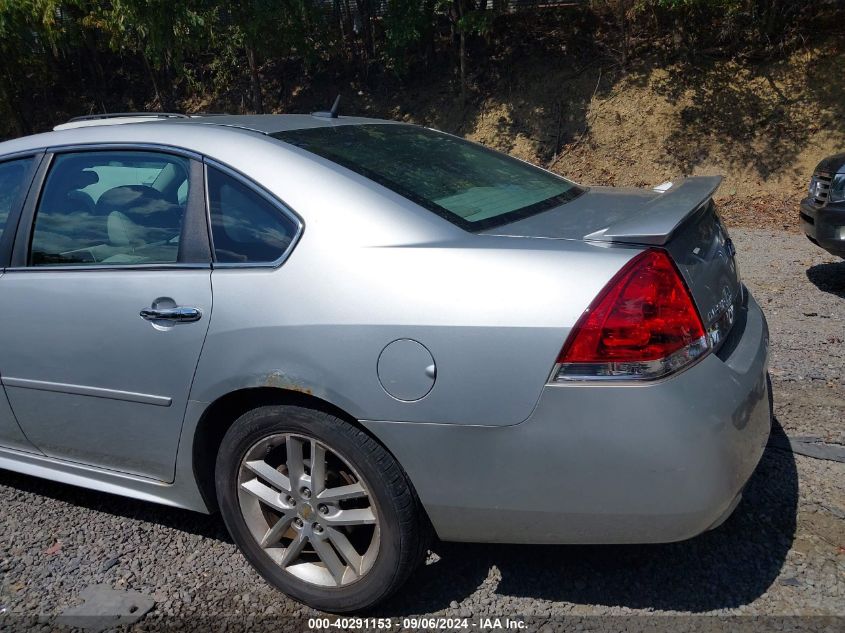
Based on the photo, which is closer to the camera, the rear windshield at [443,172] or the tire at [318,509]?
the tire at [318,509]

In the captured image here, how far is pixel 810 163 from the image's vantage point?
400 inches

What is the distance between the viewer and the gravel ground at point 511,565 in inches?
101

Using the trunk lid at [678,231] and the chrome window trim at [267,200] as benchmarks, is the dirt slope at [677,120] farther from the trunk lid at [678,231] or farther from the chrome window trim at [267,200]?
the chrome window trim at [267,200]

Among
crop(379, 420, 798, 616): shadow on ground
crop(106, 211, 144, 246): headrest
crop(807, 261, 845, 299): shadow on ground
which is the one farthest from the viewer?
crop(807, 261, 845, 299): shadow on ground

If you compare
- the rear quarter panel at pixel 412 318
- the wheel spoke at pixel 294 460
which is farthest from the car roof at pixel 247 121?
the wheel spoke at pixel 294 460

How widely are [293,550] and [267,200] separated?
122 cm

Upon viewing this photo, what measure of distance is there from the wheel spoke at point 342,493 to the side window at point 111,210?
3.33 ft

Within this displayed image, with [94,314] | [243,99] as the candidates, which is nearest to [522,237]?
[94,314]

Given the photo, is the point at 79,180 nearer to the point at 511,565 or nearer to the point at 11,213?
the point at 11,213

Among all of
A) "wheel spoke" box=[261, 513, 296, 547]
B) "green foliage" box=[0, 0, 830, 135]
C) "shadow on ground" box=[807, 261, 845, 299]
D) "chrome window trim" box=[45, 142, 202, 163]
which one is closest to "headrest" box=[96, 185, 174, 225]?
"chrome window trim" box=[45, 142, 202, 163]

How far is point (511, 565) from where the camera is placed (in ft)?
9.27

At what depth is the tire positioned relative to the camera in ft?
7.80

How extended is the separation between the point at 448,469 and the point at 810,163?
9.73 m

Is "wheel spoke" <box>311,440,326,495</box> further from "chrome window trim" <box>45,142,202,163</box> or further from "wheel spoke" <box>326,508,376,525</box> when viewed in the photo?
"chrome window trim" <box>45,142,202,163</box>
